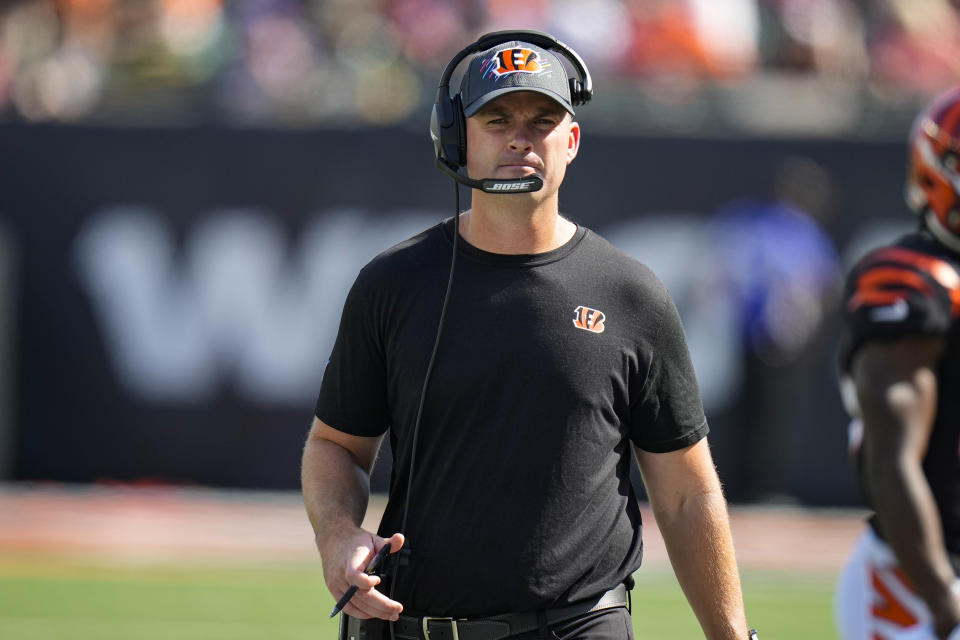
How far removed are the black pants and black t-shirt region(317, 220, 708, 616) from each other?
0.06 metres

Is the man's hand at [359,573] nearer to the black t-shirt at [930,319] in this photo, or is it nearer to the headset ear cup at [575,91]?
the headset ear cup at [575,91]

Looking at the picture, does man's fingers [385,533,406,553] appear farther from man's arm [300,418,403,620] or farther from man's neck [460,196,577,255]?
man's neck [460,196,577,255]

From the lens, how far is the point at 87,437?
12.2m

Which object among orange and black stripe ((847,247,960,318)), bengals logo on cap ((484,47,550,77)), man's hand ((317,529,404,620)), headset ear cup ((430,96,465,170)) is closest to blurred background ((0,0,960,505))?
orange and black stripe ((847,247,960,318))

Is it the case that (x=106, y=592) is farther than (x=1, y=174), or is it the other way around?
(x=1, y=174)

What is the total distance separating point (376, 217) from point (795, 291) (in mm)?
3339

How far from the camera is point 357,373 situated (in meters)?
3.68

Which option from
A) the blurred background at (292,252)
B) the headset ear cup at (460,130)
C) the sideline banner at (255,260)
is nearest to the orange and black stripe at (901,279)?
the headset ear cup at (460,130)

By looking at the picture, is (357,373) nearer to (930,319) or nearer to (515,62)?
(515,62)

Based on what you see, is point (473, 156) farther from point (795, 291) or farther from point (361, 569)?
point (795, 291)

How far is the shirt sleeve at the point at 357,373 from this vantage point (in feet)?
12.1

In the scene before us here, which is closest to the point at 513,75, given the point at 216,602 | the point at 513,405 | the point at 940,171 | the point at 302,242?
the point at 513,405

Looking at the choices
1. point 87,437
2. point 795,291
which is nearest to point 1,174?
point 87,437

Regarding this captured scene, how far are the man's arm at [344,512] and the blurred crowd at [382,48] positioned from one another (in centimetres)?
888
